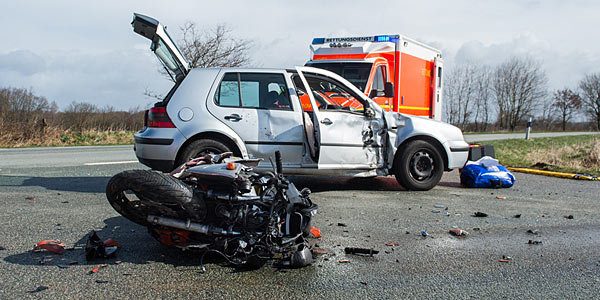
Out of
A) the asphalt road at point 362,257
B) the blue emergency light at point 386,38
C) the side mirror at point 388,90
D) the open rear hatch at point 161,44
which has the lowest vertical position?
the asphalt road at point 362,257

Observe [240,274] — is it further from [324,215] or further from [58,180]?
[58,180]

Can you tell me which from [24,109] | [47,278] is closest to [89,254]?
[47,278]

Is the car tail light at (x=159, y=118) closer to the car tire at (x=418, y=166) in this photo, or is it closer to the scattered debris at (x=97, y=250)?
the scattered debris at (x=97, y=250)

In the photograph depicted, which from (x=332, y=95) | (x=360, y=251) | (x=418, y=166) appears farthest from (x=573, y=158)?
(x=360, y=251)

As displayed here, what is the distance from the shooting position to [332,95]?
7438 millimetres

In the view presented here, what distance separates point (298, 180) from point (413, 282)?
5.51m

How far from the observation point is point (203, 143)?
6.48 metres

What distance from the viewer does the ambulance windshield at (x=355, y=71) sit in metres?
11.3

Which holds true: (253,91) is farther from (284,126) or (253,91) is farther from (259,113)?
(284,126)

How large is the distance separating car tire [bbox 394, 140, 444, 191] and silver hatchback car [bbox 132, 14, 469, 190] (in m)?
0.02

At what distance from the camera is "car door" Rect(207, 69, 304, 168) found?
6656 mm

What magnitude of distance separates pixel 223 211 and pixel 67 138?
2201 centimetres

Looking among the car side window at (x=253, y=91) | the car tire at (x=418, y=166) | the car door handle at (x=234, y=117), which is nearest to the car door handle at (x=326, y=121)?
the car side window at (x=253, y=91)

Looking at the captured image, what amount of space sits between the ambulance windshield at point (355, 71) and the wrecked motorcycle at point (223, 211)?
25.4ft
